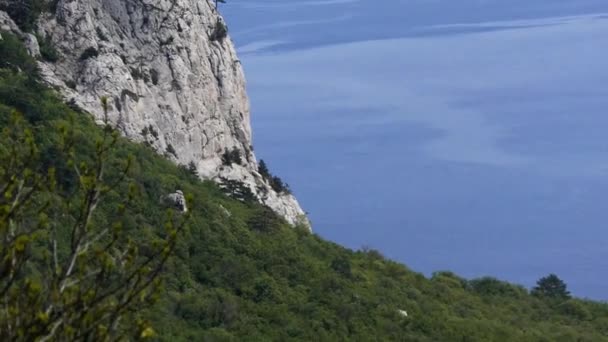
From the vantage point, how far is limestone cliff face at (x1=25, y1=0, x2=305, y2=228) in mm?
30219

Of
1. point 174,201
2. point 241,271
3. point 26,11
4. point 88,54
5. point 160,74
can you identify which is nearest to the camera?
point 241,271

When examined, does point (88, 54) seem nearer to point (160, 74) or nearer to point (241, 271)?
point (160, 74)

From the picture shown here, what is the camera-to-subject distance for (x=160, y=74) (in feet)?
104

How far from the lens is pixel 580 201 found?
103 metres

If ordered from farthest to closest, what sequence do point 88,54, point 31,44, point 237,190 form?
1. point 237,190
2. point 88,54
3. point 31,44

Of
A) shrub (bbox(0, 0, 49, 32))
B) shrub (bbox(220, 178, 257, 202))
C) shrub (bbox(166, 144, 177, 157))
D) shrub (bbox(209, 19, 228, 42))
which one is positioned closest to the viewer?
shrub (bbox(0, 0, 49, 32))

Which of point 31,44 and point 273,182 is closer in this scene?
point 31,44

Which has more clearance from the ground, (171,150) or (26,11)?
(26,11)

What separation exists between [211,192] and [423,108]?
103771 millimetres

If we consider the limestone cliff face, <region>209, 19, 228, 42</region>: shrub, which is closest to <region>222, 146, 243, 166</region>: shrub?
the limestone cliff face

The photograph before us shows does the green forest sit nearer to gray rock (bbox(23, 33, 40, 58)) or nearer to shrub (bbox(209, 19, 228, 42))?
gray rock (bbox(23, 33, 40, 58))

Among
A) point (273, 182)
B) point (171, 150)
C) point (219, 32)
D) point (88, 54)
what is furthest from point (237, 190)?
point (88, 54)

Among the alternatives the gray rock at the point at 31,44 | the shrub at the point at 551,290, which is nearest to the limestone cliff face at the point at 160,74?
the gray rock at the point at 31,44

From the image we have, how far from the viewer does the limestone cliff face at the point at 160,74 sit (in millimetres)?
30219
